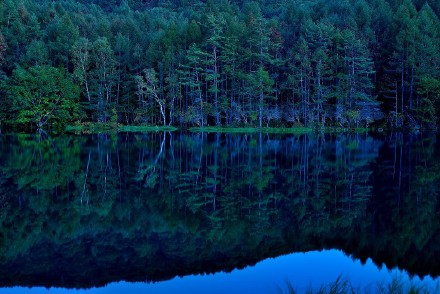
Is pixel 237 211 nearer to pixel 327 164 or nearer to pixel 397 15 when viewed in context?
pixel 327 164

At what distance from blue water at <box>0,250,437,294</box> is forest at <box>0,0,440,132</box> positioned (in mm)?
50844

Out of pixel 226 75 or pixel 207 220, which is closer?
pixel 207 220

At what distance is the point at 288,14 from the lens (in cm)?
8325

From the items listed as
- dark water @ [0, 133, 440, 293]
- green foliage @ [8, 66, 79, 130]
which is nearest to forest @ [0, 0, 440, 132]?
green foliage @ [8, 66, 79, 130]

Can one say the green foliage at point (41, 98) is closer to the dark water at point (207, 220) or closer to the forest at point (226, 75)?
the forest at point (226, 75)

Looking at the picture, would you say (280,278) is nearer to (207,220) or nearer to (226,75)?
(207,220)

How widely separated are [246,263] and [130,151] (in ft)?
74.4

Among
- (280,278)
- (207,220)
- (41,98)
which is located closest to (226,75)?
(41,98)

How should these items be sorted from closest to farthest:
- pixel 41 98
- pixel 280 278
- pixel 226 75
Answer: pixel 280 278, pixel 41 98, pixel 226 75

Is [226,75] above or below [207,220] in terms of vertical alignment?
above

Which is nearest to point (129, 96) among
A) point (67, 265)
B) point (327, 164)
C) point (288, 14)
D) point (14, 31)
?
point (14, 31)

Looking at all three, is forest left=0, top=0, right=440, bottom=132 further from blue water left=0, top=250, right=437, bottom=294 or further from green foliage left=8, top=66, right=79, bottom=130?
blue water left=0, top=250, right=437, bottom=294

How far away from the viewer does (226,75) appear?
65.3 meters

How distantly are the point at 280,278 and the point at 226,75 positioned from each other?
2236 inches
